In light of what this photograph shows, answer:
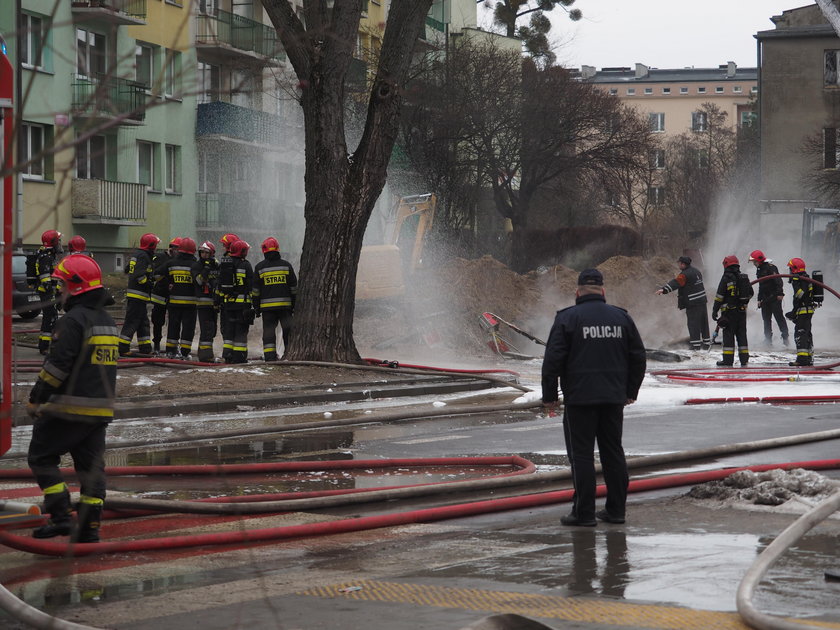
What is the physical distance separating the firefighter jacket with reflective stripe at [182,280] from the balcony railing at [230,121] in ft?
67.6

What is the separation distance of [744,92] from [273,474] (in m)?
115

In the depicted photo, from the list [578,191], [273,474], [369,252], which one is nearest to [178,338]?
[369,252]

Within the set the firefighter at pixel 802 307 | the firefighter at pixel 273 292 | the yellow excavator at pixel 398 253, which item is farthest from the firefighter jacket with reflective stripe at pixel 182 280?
the firefighter at pixel 802 307

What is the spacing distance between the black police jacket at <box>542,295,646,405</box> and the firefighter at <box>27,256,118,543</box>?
272 cm

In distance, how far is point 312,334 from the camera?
18.0m

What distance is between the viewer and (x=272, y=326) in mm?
18922

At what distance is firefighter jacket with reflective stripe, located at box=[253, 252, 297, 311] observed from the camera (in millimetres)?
18625

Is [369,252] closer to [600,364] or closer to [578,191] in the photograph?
[600,364]

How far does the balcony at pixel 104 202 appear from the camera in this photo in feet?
114

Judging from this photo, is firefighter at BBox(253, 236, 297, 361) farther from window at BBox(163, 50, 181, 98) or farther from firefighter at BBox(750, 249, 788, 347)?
window at BBox(163, 50, 181, 98)

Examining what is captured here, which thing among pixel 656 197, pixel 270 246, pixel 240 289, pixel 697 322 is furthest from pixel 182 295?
pixel 656 197

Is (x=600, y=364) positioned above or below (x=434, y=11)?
below

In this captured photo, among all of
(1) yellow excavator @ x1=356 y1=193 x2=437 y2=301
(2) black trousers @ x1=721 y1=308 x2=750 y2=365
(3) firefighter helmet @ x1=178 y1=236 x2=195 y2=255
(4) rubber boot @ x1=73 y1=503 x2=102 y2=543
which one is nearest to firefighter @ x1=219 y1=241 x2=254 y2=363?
(3) firefighter helmet @ x1=178 y1=236 x2=195 y2=255

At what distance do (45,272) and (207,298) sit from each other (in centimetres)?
258
